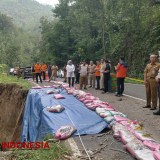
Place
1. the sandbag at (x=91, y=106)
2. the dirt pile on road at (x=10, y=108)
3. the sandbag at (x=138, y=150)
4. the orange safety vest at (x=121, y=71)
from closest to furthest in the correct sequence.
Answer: the sandbag at (x=138, y=150) → the sandbag at (x=91, y=106) → the orange safety vest at (x=121, y=71) → the dirt pile on road at (x=10, y=108)

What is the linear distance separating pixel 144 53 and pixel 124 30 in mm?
3468

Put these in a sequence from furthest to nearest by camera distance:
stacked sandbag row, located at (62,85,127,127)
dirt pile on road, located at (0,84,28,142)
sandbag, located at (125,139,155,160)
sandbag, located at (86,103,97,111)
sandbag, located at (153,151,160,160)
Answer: dirt pile on road, located at (0,84,28,142) < sandbag, located at (86,103,97,111) < stacked sandbag row, located at (62,85,127,127) < sandbag, located at (125,139,155,160) < sandbag, located at (153,151,160,160)

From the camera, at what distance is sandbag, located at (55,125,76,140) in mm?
7509

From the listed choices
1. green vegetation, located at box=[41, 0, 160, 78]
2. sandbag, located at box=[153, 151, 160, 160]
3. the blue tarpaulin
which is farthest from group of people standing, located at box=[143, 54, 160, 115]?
green vegetation, located at box=[41, 0, 160, 78]

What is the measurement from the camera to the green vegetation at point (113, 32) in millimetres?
30578

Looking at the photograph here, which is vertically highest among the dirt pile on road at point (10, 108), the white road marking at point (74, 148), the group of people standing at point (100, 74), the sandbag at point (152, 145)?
the group of people standing at point (100, 74)

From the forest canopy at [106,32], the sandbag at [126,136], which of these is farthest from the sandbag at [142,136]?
the forest canopy at [106,32]

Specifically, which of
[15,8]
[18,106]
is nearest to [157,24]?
[18,106]

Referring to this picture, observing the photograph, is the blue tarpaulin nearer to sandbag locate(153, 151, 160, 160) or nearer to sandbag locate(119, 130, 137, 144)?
sandbag locate(119, 130, 137, 144)

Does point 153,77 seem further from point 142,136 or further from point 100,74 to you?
point 100,74

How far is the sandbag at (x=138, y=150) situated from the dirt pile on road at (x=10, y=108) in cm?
936

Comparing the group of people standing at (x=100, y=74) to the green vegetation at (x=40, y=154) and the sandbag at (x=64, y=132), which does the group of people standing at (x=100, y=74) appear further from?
the green vegetation at (x=40, y=154)

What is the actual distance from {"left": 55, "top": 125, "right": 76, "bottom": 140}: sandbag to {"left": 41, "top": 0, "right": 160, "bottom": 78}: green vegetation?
2230 centimetres

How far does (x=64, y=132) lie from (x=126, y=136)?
141cm
